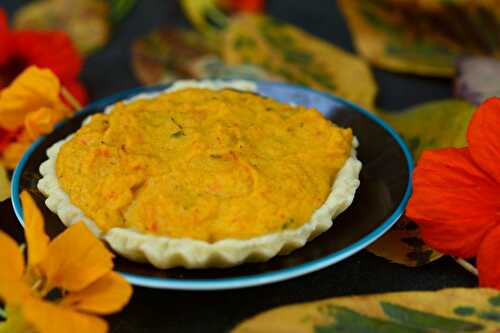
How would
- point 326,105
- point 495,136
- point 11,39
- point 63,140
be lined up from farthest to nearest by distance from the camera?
point 11,39
point 326,105
point 63,140
point 495,136

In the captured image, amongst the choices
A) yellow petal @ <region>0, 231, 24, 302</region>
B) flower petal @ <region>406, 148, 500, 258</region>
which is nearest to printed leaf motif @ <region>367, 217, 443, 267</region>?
flower petal @ <region>406, 148, 500, 258</region>

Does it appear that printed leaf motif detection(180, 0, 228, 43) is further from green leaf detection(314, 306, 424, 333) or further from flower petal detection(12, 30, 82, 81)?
green leaf detection(314, 306, 424, 333)

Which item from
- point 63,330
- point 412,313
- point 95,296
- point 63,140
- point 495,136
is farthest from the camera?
point 63,140

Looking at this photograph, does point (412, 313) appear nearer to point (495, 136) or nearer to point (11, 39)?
point (495, 136)

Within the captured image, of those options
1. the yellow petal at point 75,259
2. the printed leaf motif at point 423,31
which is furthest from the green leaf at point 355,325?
the printed leaf motif at point 423,31

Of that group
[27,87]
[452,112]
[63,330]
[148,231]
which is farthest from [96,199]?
[452,112]
